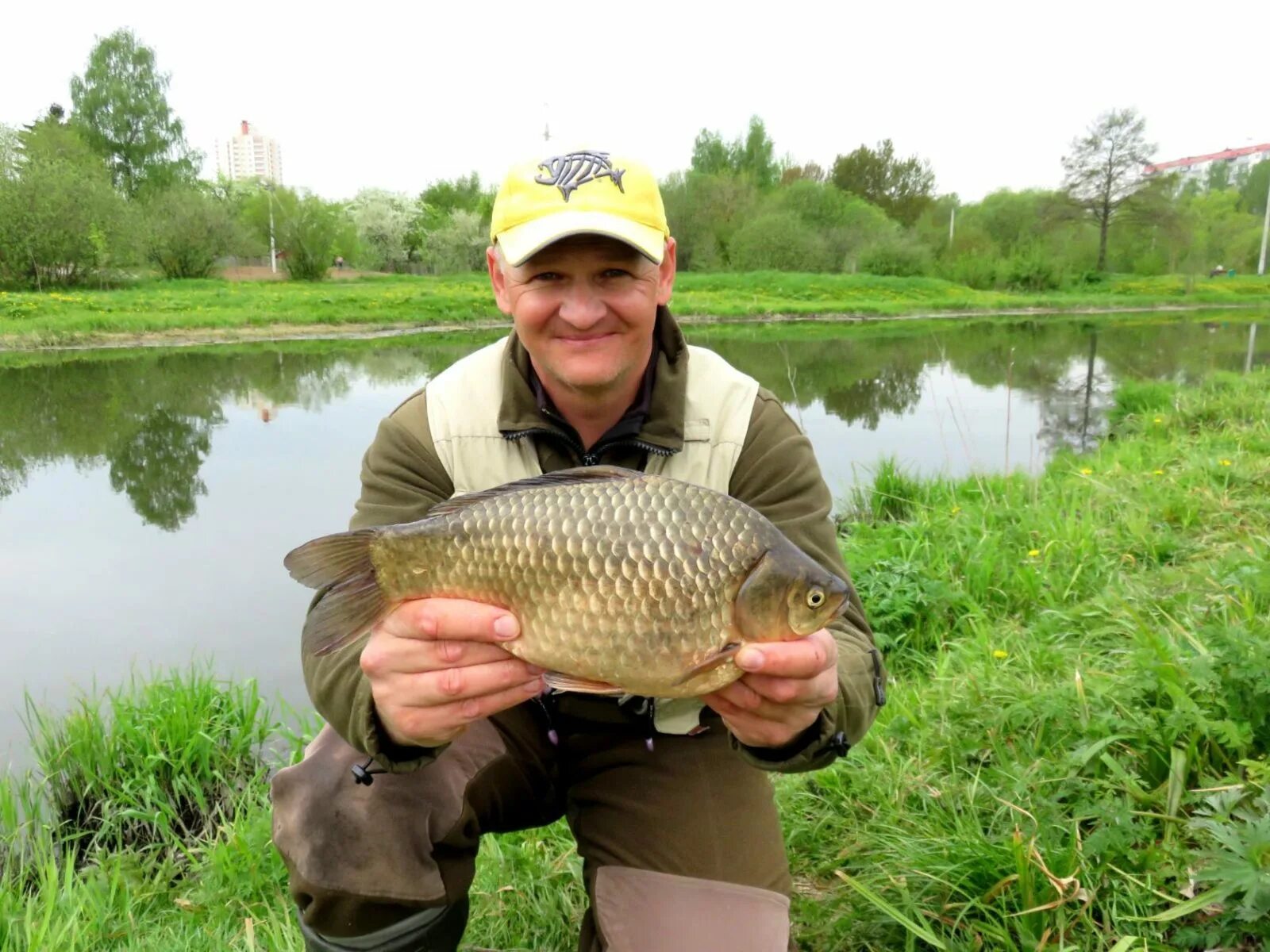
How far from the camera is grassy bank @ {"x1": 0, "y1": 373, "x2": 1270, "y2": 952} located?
133 centimetres

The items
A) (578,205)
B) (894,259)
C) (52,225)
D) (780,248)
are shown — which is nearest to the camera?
(578,205)

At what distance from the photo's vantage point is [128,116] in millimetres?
27297

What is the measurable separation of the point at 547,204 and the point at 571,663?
0.72 m

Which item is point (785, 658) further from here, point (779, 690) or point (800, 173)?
point (800, 173)

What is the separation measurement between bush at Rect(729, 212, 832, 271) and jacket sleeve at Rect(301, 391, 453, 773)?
24973 millimetres

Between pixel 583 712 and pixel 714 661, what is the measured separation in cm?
49

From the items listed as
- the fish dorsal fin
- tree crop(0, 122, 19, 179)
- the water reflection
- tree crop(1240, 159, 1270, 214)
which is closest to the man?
the fish dorsal fin

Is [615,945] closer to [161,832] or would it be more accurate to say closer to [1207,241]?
[161,832]

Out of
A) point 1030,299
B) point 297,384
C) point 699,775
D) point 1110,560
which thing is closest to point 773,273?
point 1030,299

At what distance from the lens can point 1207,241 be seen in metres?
28.5

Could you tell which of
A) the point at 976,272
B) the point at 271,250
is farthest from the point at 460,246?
the point at 976,272

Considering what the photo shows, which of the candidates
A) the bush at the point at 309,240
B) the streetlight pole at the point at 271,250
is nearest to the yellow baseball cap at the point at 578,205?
the bush at the point at 309,240

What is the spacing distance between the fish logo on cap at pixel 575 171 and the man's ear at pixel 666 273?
0.14m

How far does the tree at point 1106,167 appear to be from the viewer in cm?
2517
